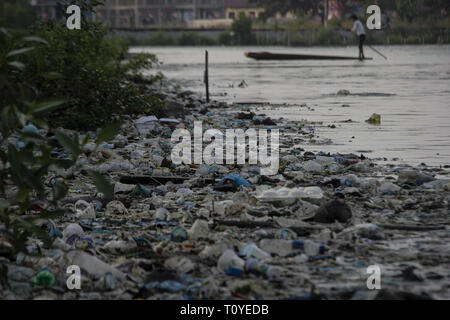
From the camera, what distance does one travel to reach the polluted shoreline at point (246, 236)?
3.19m

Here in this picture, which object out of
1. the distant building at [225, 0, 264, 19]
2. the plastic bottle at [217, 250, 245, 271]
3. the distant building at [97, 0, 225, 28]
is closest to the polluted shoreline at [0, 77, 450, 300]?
the plastic bottle at [217, 250, 245, 271]

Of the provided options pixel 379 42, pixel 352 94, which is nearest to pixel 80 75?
pixel 352 94

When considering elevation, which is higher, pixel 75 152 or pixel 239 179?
pixel 75 152

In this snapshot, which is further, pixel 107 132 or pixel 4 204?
pixel 4 204

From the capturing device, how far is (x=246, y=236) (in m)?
4.01

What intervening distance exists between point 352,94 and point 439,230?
10081 millimetres

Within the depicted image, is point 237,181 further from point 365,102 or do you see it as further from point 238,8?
point 238,8

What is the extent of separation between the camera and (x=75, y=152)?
2.91 m

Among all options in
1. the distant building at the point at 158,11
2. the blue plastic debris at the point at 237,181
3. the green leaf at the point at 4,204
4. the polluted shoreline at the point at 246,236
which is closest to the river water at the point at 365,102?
the polluted shoreline at the point at 246,236

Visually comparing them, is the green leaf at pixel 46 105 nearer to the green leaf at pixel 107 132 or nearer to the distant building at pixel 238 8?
the green leaf at pixel 107 132

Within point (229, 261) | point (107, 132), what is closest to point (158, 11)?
point (229, 261)

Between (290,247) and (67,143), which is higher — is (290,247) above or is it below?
below

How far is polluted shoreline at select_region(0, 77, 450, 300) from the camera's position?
10.5 feet

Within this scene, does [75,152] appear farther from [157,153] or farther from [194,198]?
[157,153]
